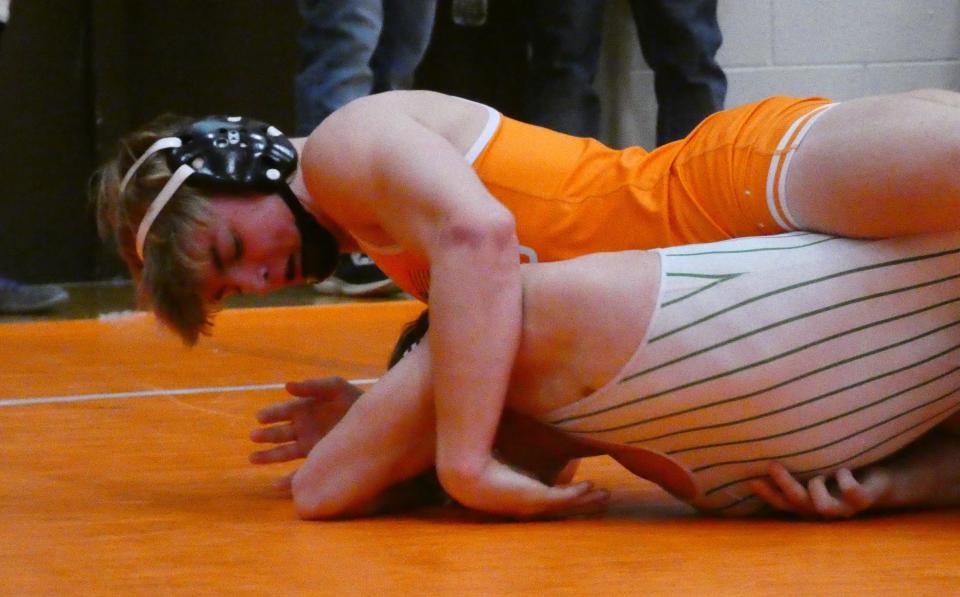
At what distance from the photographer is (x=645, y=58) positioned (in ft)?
12.0

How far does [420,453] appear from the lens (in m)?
1.34

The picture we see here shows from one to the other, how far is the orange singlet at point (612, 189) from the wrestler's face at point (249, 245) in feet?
0.30

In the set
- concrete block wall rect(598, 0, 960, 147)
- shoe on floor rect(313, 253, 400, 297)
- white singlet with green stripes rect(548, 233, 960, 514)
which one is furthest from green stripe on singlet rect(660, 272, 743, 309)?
concrete block wall rect(598, 0, 960, 147)

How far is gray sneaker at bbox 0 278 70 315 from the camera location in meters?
3.36

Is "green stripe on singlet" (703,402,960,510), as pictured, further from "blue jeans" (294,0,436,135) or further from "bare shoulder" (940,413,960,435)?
"blue jeans" (294,0,436,135)

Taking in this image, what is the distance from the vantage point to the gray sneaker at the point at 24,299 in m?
3.36

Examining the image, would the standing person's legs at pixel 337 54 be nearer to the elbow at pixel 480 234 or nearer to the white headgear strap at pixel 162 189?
the white headgear strap at pixel 162 189

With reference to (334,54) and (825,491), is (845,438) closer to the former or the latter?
(825,491)

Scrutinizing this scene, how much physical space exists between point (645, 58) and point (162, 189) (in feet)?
7.75

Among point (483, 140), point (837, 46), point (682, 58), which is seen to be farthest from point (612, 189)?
point (837, 46)

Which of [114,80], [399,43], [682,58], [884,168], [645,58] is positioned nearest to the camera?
[884,168]

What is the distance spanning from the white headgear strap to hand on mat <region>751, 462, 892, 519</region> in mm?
705

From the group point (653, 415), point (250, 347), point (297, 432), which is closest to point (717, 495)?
point (653, 415)

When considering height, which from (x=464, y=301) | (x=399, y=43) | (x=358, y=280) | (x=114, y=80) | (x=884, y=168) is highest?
(x=884, y=168)
